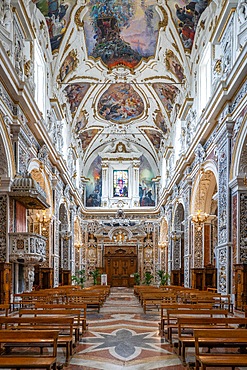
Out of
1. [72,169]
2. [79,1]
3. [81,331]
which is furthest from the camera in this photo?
[72,169]

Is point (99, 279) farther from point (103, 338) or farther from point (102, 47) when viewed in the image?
point (103, 338)

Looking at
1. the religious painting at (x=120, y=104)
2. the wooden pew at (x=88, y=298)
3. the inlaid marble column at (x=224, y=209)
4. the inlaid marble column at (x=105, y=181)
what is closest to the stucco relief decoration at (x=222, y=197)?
the inlaid marble column at (x=224, y=209)

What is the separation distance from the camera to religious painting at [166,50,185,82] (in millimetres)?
23633

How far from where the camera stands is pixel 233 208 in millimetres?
15391

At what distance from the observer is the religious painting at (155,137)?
3512cm

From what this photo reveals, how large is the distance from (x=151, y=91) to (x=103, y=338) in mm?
21256

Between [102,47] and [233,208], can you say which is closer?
[233,208]

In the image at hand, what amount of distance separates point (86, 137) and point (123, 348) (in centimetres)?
2815

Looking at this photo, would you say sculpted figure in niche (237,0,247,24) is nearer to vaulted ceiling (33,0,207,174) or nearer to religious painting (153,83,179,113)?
vaulted ceiling (33,0,207,174)

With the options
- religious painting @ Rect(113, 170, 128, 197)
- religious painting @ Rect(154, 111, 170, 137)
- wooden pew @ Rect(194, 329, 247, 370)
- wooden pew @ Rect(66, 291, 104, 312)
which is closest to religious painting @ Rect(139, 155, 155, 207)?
religious painting @ Rect(113, 170, 128, 197)

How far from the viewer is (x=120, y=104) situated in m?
32.2

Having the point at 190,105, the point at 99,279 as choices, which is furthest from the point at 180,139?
the point at 99,279

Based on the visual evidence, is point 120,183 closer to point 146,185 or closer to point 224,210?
point 146,185

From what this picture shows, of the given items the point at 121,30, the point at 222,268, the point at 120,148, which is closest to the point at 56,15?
the point at 121,30
